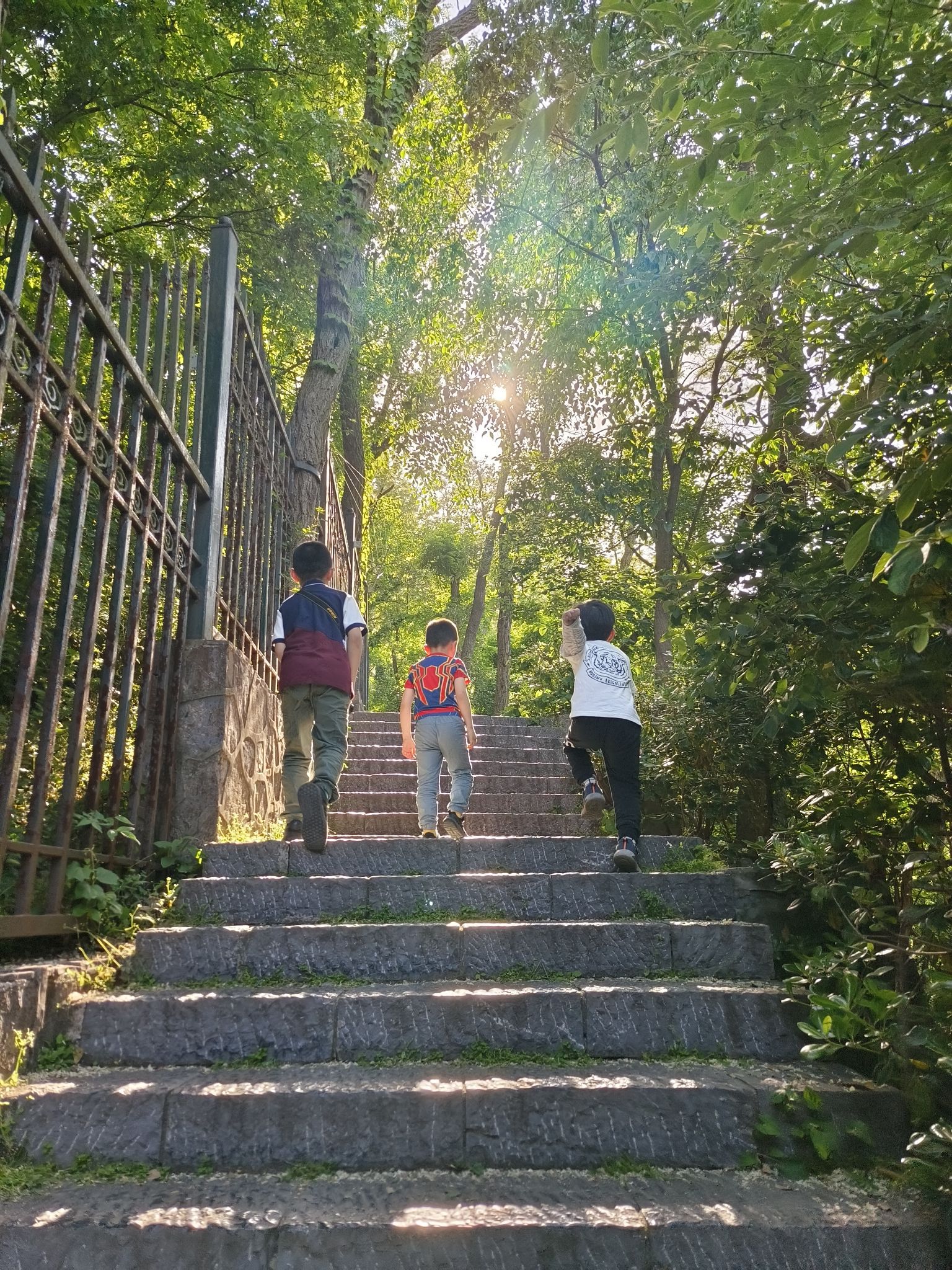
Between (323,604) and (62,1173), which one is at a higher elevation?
(323,604)

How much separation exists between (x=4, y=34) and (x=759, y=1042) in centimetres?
756

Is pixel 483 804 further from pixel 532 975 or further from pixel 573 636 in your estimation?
pixel 532 975

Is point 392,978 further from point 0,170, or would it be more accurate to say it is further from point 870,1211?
point 0,170

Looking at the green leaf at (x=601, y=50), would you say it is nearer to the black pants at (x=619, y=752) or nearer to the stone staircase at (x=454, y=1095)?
the stone staircase at (x=454, y=1095)

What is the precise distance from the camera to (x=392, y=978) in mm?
3561

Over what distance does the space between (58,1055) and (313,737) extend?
220 cm

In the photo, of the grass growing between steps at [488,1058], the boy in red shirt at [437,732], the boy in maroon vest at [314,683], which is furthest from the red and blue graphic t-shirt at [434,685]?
the grass growing between steps at [488,1058]

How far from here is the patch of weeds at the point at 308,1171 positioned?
2.52m

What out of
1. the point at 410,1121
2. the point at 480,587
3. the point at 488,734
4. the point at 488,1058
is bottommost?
the point at 410,1121

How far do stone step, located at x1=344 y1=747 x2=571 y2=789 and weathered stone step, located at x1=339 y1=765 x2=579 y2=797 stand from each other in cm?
18

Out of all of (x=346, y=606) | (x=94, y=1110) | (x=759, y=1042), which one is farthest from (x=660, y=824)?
(x=94, y=1110)

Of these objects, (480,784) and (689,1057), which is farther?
(480,784)

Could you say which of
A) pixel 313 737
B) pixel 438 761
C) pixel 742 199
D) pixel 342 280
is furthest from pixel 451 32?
pixel 742 199

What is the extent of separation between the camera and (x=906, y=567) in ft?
5.32
